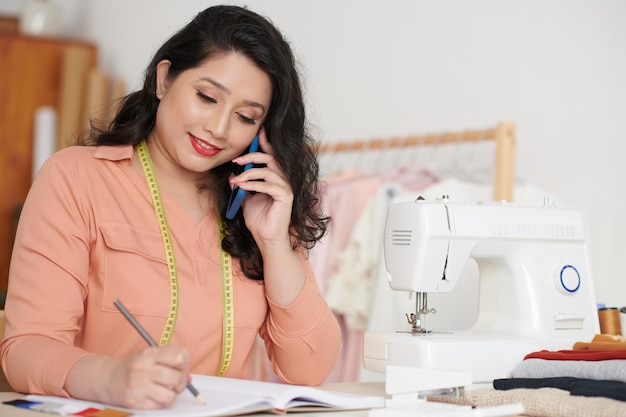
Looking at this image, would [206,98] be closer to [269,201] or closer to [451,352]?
[269,201]

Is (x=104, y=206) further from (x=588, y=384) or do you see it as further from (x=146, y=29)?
(x=146, y=29)

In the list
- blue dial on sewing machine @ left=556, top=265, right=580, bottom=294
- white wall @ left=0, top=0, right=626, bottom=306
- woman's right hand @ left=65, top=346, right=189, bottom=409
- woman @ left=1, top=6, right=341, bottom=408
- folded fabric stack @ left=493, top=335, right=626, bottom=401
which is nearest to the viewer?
woman's right hand @ left=65, top=346, right=189, bottom=409

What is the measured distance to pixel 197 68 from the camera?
1697 millimetres

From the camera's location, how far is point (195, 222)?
179cm

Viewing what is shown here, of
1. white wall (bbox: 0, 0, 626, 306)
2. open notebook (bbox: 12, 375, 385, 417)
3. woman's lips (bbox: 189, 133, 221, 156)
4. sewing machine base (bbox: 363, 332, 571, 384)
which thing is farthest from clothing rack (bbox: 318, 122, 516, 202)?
open notebook (bbox: 12, 375, 385, 417)

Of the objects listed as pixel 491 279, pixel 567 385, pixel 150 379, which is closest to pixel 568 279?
pixel 491 279

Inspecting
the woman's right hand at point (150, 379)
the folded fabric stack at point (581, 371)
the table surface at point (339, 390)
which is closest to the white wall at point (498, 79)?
the table surface at point (339, 390)

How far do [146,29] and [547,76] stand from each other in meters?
2.93

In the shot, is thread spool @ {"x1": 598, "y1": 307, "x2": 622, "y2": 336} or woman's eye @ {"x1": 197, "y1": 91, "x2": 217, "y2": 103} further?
thread spool @ {"x1": 598, "y1": 307, "x2": 622, "y2": 336}

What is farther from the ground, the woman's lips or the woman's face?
the woman's face

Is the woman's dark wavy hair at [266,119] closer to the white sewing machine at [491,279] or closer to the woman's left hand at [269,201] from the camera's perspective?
the woman's left hand at [269,201]

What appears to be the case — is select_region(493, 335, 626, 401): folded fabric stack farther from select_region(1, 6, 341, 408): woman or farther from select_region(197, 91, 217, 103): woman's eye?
select_region(197, 91, 217, 103): woman's eye

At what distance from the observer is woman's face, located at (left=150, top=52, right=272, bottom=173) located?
5.47ft

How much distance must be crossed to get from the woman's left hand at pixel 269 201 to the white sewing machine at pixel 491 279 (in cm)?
21
